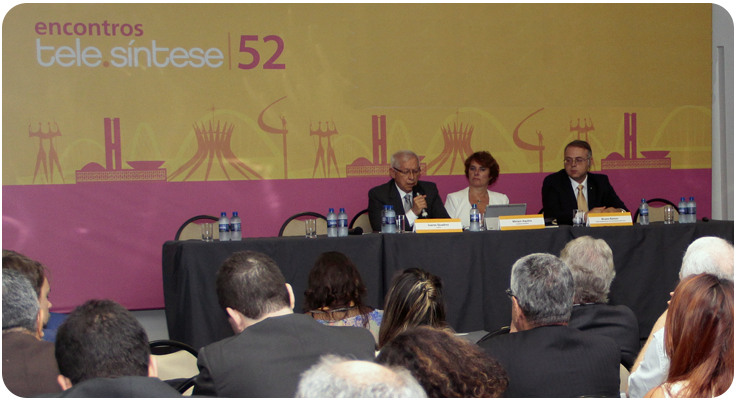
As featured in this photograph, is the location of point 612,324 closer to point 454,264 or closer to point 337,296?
point 337,296

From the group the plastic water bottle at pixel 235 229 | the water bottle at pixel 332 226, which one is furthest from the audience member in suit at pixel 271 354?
the water bottle at pixel 332 226

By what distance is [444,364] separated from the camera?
3.74ft

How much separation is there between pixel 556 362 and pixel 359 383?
86 centimetres

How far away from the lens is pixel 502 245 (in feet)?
11.9

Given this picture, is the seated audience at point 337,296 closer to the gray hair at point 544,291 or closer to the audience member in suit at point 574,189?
the gray hair at point 544,291

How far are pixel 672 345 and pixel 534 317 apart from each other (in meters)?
0.43

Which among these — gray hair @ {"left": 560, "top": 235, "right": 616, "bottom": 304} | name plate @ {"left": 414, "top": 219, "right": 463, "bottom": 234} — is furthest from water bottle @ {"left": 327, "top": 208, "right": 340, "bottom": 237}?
gray hair @ {"left": 560, "top": 235, "right": 616, "bottom": 304}

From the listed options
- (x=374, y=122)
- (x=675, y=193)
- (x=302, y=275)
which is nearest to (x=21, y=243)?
(x=302, y=275)

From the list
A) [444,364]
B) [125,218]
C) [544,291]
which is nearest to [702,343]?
[544,291]

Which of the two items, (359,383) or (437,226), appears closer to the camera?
(359,383)

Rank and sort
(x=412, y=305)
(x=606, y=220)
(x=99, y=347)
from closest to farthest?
1. (x=99, y=347)
2. (x=412, y=305)
3. (x=606, y=220)

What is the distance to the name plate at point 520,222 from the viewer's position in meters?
3.73

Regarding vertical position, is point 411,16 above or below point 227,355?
above

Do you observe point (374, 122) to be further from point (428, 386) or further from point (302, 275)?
point (428, 386)
